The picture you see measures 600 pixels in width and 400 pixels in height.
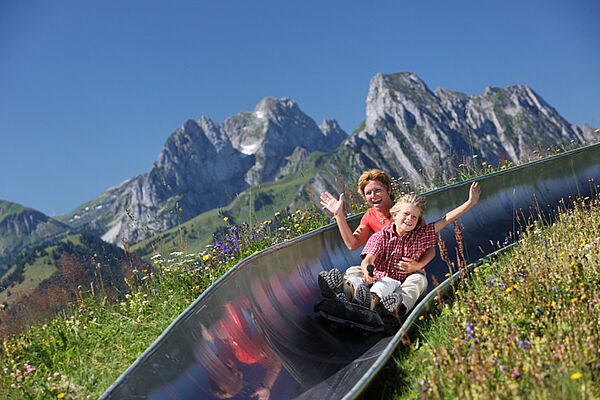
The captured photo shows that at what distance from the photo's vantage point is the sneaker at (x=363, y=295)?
13.9ft

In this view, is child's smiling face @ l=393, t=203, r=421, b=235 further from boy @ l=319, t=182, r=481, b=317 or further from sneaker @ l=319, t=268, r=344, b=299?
sneaker @ l=319, t=268, r=344, b=299

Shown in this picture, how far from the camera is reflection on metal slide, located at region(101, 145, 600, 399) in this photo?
3197mm

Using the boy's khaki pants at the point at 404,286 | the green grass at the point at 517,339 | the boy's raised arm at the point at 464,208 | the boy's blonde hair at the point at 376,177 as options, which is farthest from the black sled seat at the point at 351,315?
the boy's blonde hair at the point at 376,177

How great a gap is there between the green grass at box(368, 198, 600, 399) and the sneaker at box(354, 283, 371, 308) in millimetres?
543

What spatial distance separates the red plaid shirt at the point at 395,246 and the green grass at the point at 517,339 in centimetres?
53

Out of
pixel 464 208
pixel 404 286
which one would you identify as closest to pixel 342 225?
pixel 404 286

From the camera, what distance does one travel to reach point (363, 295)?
4.23 meters

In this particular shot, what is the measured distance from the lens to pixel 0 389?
405cm

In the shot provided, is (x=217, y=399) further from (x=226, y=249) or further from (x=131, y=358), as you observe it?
(x=226, y=249)

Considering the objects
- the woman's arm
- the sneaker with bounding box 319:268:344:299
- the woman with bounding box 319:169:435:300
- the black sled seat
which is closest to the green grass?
the black sled seat

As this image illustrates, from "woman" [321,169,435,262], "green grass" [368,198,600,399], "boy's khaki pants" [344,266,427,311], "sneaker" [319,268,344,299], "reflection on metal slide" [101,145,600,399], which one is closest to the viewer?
"green grass" [368,198,600,399]

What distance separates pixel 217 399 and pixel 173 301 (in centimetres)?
229

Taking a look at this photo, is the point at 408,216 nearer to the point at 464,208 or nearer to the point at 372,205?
the point at 464,208

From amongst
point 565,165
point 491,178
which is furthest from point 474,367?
point 565,165
